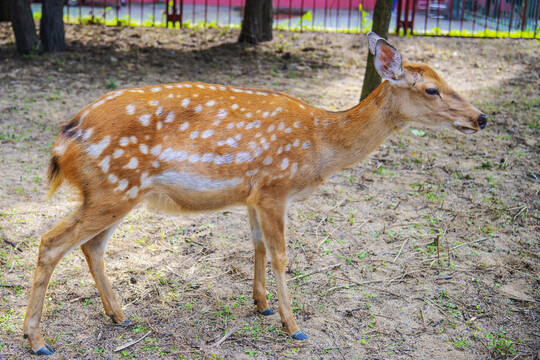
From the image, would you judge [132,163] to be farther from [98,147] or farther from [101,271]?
[101,271]

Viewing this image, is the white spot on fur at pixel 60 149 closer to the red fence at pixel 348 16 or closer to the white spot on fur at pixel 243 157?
the white spot on fur at pixel 243 157

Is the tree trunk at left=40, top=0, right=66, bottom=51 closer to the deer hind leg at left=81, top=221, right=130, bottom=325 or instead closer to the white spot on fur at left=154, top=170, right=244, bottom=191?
the deer hind leg at left=81, top=221, right=130, bottom=325

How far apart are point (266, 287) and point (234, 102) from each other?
1.52 metres

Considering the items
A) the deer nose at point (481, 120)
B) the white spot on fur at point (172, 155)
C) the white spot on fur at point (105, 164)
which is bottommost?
the white spot on fur at point (105, 164)

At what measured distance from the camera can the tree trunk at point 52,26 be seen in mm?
10031

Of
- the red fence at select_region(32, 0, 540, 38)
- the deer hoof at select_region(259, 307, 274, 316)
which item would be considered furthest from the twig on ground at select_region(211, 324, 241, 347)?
the red fence at select_region(32, 0, 540, 38)

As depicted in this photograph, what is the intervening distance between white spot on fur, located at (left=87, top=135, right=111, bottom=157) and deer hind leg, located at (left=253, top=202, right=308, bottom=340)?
42.8 inches

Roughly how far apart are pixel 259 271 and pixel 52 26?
7382mm

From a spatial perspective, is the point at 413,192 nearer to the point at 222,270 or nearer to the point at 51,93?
the point at 222,270

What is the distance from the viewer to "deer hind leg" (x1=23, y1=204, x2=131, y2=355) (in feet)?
12.1

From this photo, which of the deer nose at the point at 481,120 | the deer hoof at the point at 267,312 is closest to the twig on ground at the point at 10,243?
the deer hoof at the point at 267,312

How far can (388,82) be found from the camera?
4.35 meters

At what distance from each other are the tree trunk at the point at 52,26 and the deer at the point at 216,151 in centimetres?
680

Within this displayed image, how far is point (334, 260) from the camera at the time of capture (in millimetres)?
5109
